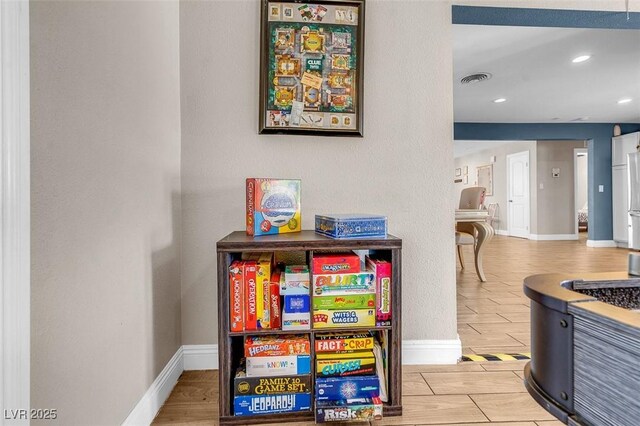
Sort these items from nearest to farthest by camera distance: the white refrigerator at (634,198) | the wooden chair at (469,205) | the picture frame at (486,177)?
the wooden chair at (469,205)
the white refrigerator at (634,198)
the picture frame at (486,177)

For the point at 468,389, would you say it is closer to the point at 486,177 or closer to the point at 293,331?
the point at 293,331

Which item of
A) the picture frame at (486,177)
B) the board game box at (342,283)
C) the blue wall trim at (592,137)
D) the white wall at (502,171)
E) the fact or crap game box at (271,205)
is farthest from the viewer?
the picture frame at (486,177)

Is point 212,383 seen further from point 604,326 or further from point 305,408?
point 604,326

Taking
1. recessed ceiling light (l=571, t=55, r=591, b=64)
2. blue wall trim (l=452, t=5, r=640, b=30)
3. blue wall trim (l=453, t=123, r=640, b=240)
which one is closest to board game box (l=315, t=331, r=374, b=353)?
blue wall trim (l=452, t=5, r=640, b=30)

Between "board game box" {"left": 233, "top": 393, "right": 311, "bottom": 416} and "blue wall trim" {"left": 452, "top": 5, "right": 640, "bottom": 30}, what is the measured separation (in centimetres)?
212

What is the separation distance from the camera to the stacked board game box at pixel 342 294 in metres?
1.38

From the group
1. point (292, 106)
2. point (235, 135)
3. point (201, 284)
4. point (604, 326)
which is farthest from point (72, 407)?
point (292, 106)

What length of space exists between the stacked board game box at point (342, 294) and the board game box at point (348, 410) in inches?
11.2

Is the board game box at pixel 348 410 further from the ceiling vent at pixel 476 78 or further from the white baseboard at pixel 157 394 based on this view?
the ceiling vent at pixel 476 78

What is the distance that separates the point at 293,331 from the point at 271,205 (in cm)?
54

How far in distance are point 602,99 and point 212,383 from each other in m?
6.60

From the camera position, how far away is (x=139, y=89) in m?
1.35

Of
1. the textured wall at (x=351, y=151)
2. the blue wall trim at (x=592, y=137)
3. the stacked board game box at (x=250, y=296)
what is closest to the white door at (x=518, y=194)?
the blue wall trim at (x=592, y=137)

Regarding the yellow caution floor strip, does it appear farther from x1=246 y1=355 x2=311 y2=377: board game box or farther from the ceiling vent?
the ceiling vent
